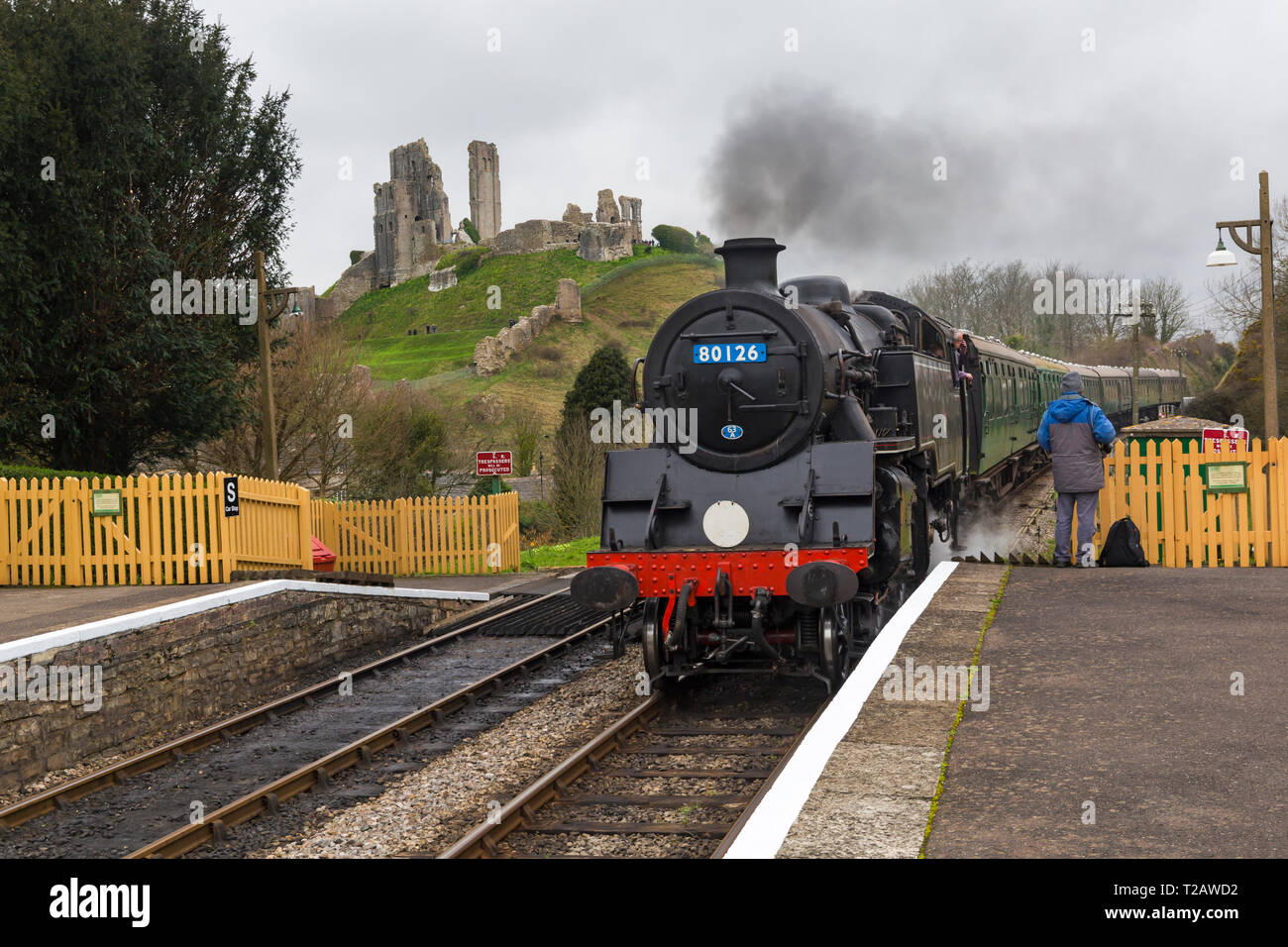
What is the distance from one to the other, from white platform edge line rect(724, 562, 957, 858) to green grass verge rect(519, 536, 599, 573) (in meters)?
15.7

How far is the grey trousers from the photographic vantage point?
37.1 feet

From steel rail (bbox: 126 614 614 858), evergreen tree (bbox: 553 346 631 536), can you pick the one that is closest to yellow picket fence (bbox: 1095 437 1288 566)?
steel rail (bbox: 126 614 614 858)

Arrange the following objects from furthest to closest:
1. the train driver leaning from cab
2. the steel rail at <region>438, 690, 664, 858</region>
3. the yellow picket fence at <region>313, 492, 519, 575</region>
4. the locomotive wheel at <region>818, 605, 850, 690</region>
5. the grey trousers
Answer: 1. the yellow picket fence at <region>313, 492, 519, 575</region>
2. the train driver leaning from cab
3. the grey trousers
4. the locomotive wheel at <region>818, 605, 850, 690</region>
5. the steel rail at <region>438, 690, 664, 858</region>

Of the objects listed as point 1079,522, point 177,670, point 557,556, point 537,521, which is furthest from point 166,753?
point 537,521

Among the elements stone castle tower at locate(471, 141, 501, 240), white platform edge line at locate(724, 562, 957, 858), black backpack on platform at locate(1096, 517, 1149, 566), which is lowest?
white platform edge line at locate(724, 562, 957, 858)

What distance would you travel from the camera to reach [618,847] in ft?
20.5

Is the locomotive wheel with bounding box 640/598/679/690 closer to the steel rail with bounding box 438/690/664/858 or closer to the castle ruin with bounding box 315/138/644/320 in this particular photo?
the steel rail with bounding box 438/690/664/858

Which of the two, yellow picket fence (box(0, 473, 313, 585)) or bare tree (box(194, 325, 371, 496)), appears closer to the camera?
yellow picket fence (box(0, 473, 313, 585))

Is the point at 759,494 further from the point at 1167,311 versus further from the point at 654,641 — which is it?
the point at 1167,311

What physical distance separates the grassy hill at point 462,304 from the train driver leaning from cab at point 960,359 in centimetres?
6550

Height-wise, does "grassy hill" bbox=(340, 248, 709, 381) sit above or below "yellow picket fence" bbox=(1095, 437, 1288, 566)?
above

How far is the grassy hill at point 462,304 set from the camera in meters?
84.6

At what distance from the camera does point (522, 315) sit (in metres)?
90.0

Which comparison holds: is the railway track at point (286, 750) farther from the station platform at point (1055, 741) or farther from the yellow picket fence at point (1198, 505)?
the yellow picket fence at point (1198, 505)
